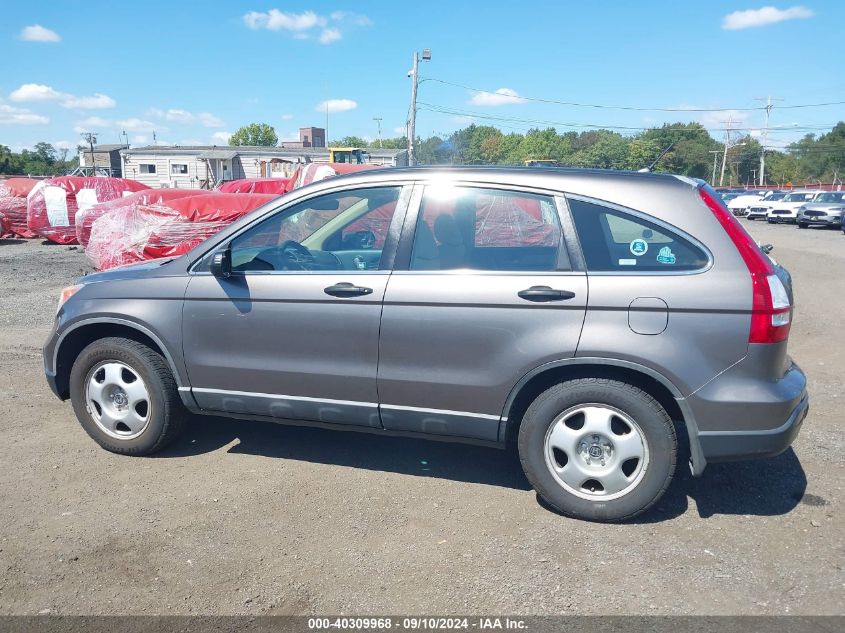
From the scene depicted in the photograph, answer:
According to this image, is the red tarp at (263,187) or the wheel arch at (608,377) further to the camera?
the red tarp at (263,187)

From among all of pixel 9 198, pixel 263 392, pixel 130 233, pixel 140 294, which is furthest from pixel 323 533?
pixel 9 198

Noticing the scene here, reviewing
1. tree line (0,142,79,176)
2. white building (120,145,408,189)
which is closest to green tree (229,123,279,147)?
tree line (0,142,79,176)

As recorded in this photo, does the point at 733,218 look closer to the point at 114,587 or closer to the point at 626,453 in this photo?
the point at 626,453

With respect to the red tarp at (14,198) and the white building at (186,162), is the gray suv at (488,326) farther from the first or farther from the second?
the white building at (186,162)

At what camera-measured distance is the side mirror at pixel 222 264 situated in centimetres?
394

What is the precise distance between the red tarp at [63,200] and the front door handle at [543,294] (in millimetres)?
16585

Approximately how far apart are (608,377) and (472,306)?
0.81m

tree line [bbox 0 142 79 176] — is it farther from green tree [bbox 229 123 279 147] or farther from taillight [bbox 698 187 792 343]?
taillight [bbox 698 187 792 343]

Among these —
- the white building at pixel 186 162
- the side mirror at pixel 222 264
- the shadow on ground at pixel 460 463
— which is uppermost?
the white building at pixel 186 162

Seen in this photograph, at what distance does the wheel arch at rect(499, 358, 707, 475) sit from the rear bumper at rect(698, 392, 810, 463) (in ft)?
0.17

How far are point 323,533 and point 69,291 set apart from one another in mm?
2529

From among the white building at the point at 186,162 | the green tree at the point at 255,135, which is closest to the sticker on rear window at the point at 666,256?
the white building at the point at 186,162

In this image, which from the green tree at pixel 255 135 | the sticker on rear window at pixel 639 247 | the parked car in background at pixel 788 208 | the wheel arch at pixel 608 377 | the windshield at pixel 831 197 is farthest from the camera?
the green tree at pixel 255 135

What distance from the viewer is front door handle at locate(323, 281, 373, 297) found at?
3.75m
